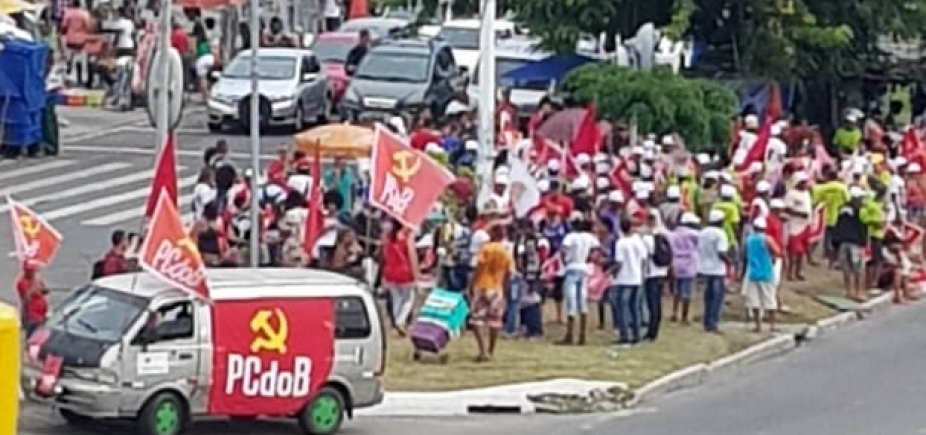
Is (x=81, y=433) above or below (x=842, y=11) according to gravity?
below

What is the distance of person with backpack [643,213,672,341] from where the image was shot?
2717 centimetres

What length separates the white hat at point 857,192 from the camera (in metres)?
32.0

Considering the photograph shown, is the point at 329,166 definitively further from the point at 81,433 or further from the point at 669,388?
the point at 81,433

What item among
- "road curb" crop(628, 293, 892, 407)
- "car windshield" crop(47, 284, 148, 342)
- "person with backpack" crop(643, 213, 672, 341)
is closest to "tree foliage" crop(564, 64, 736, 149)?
"road curb" crop(628, 293, 892, 407)

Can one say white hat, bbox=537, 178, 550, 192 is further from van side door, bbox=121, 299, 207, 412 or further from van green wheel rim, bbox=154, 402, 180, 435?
van green wheel rim, bbox=154, 402, 180, 435

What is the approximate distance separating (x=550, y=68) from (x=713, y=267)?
479 inches

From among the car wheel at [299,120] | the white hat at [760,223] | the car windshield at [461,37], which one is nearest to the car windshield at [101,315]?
the white hat at [760,223]

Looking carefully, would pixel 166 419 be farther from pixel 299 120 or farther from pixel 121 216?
pixel 299 120

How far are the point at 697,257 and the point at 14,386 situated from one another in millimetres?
20836

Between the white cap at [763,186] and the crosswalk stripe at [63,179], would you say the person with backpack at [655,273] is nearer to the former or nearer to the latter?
the white cap at [763,186]

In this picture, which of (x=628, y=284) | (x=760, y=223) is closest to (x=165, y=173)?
(x=628, y=284)

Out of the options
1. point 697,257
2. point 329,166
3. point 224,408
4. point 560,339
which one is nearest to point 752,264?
point 697,257

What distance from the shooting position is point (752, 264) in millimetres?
28625

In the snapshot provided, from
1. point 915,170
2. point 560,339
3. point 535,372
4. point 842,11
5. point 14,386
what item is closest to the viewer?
point 14,386
